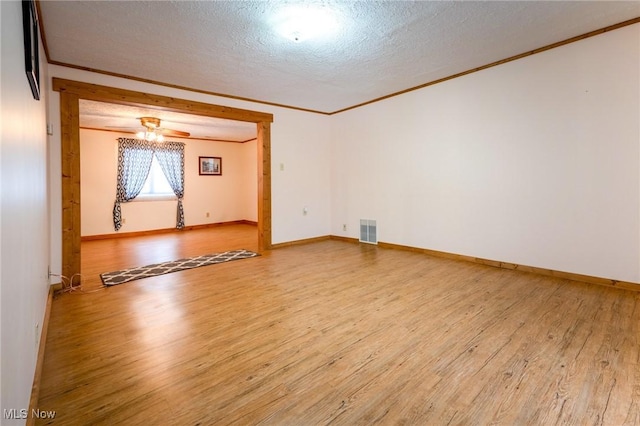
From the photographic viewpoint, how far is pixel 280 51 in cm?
326

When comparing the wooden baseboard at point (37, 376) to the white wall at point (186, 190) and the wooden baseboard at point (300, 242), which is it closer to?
the wooden baseboard at point (300, 242)

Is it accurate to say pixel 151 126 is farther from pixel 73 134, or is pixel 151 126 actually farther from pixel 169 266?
pixel 169 266

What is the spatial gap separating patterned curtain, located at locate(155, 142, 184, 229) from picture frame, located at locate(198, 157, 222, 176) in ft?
1.64

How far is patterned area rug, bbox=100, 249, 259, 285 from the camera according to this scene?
3692mm

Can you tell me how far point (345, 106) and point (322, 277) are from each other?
335 centimetres

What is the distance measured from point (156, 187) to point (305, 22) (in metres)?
6.16

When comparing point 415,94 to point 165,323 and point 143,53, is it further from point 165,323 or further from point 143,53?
point 165,323

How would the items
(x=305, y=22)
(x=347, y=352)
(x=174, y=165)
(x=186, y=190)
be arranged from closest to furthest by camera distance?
(x=347, y=352), (x=305, y=22), (x=174, y=165), (x=186, y=190)

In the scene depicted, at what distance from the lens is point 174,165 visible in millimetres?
7535

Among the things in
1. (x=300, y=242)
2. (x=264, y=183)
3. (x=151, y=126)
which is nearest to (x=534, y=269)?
(x=300, y=242)

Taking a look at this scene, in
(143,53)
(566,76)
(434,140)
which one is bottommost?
(434,140)

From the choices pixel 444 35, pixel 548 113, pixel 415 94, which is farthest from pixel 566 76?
pixel 415 94

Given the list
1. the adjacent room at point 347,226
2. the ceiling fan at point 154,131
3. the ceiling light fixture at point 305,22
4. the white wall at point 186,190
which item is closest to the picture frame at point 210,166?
the white wall at point 186,190

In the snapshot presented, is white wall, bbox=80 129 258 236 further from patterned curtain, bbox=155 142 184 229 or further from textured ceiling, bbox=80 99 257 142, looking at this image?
textured ceiling, bbox=80 99 257 142
